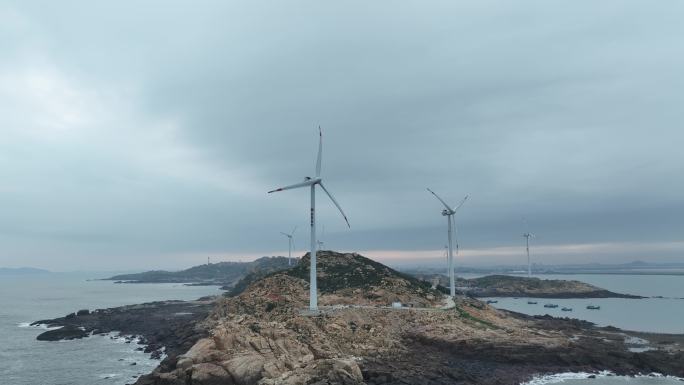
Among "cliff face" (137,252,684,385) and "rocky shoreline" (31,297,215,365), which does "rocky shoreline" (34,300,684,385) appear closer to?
"cliff face" (137,252,684,385)

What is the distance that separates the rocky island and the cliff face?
137 mm

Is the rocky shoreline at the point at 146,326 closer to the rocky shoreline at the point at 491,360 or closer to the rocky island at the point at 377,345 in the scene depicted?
the rocky shoreline at the point at 491,360

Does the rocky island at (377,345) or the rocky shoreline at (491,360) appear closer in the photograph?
the rocky island at (377,345)

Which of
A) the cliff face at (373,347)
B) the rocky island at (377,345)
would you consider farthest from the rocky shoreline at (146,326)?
the cliff face at (373,347)

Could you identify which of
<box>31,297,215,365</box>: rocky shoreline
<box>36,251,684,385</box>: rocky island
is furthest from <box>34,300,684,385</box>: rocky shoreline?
<box>31,297,215,365</box>: rocky shoreline

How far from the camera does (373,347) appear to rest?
64.7 m

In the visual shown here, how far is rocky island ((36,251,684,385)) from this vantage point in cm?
5194

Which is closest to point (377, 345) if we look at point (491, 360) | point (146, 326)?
point (491, 360)

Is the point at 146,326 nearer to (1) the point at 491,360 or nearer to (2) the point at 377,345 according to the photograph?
(2) the point at 377,345

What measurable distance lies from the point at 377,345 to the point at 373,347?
1.17 metres

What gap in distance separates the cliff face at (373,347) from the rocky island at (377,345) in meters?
0.14

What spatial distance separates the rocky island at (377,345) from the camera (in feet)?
170

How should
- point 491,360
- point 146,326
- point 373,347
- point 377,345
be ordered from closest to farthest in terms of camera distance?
point 491,360 < point 373,347 < point 377,345 < point 146,326

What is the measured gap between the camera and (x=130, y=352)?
84.1 meters
